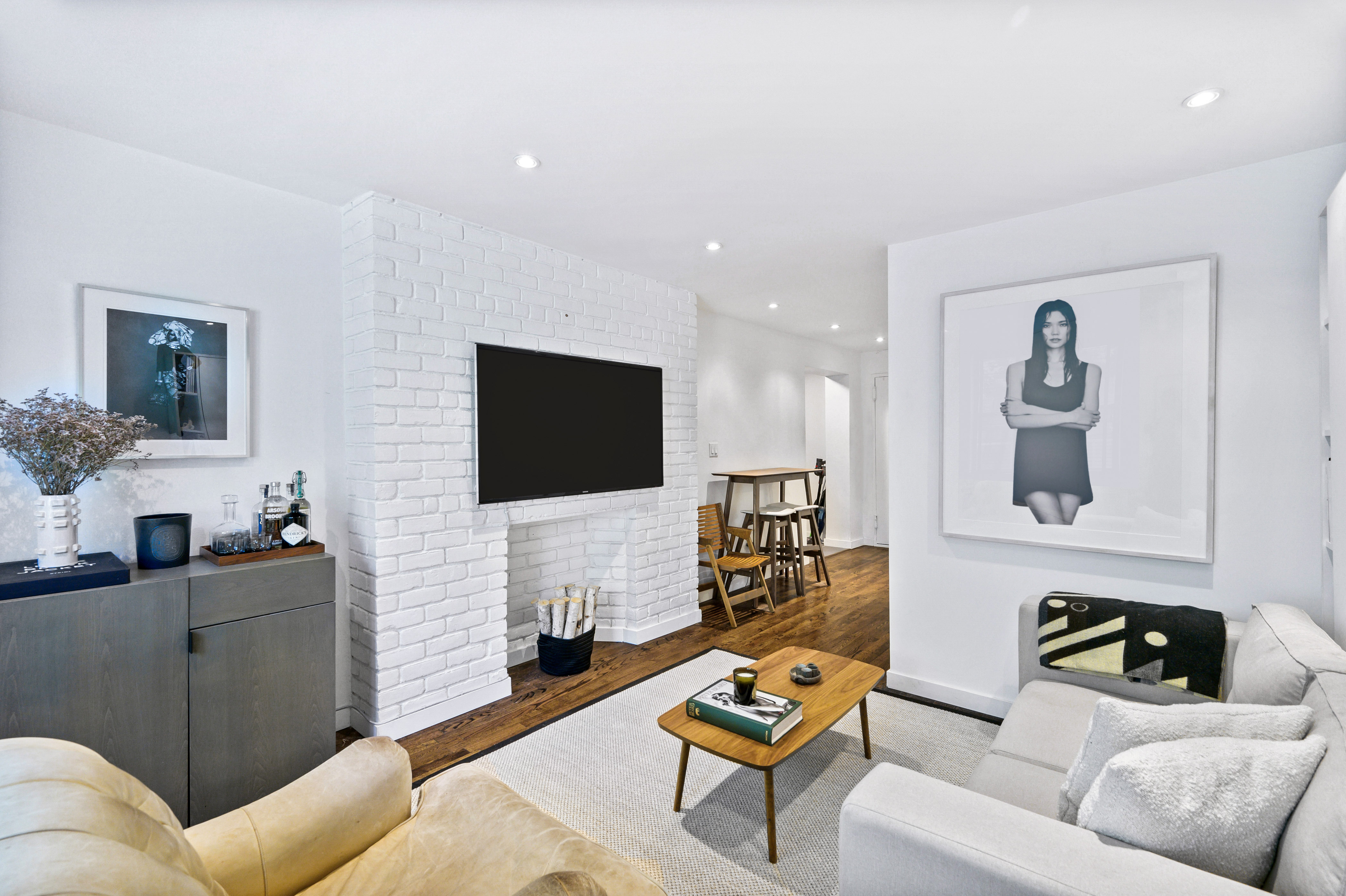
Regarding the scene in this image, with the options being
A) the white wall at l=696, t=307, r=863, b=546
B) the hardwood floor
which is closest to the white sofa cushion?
the hardwood floor

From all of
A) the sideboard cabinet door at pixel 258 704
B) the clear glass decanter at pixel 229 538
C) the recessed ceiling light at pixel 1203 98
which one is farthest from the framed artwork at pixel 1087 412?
the clear glass decanter at pixel 229 538

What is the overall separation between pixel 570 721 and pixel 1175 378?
117 inches

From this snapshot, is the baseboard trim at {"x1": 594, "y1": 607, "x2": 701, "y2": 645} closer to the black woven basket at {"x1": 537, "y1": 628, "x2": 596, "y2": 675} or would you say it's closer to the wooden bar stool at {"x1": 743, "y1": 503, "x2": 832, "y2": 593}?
the black woven basket at {"x1": 537, "y1": 628, "x2": 596, "y2": 675}

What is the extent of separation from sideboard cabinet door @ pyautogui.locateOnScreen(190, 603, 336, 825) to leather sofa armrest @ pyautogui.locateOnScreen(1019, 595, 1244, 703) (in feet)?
8.66

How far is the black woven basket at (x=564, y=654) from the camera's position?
3.41 m

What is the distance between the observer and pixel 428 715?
2834mm

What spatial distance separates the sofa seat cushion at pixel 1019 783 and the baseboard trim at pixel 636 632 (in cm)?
246

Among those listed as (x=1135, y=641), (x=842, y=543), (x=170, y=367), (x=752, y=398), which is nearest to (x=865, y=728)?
(x=1135, y=641)

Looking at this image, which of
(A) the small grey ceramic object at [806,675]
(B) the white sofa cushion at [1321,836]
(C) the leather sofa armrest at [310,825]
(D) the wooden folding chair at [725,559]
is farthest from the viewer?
Result: (D) the wooden folding chair at [725,559]

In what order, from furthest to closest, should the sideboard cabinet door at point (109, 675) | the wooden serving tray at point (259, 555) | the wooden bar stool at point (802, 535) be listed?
the wooden bar stool at point (802, 535) < the wooden serving tray at point (259, 555) < the sideboard cabinet door at point (109, 675)

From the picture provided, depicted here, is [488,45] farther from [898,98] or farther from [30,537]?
[30,537]

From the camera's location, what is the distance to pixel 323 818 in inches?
53.0

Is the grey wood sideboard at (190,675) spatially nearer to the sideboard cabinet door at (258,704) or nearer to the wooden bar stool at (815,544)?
the sideboard cabinet door at (258,704)

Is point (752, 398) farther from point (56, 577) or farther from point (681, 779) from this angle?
point (56, 577)
